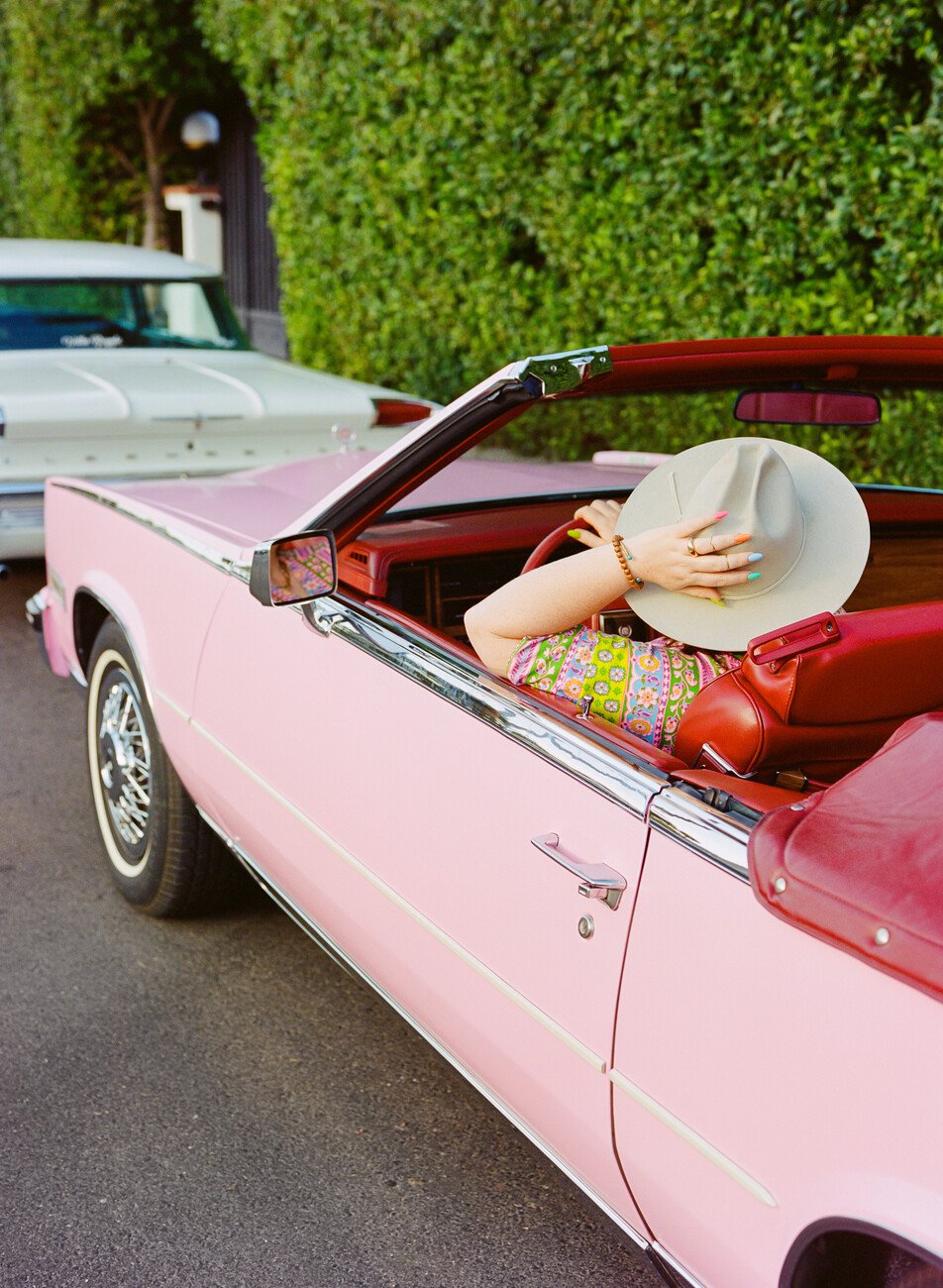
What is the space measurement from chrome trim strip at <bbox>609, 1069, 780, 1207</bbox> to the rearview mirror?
4.24 ft

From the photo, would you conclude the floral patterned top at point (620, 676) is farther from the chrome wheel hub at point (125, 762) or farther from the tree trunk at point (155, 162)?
the tree trunk at point (155, 162)

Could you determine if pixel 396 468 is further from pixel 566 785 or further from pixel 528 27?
pixel 528 27

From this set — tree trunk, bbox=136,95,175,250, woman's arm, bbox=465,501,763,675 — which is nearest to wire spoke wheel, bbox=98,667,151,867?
woman's arm, bbox=465,501,763,675

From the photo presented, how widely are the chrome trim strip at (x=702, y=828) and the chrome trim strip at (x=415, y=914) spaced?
0.35 metres

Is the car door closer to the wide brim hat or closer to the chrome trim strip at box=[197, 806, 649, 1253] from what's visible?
the chrome trim strip at box=[197, 806, 649, 1253]

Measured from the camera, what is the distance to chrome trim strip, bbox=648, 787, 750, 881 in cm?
156

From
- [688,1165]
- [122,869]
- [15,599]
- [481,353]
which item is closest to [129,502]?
[122,869]

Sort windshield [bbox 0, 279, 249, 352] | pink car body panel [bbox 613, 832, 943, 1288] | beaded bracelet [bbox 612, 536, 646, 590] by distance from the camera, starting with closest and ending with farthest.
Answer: pink car body panel [bbox 613, 832, 943, 1288] → beaded bracelet [bbox 612, 536, 646, 590] → windshield [bbox 0, 279, 249, 352]

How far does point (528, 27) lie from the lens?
7570mm

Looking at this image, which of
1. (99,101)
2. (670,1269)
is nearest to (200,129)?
(99,101)

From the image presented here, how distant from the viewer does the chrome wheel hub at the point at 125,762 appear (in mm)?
3385

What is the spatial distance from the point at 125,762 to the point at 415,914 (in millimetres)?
1493

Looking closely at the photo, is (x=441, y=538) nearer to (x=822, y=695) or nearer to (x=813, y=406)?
(x=813, y=406)

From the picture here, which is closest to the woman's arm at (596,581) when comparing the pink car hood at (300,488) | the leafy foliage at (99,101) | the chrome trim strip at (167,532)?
the chrome trim strip at (167,532)
